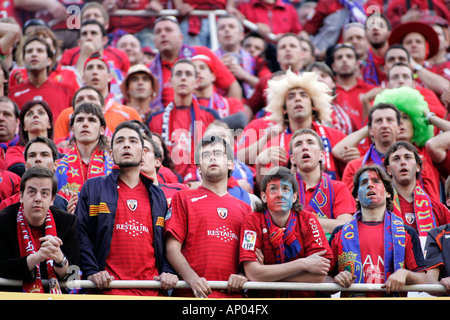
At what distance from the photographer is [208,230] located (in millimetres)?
7125

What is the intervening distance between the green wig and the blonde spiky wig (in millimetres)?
680

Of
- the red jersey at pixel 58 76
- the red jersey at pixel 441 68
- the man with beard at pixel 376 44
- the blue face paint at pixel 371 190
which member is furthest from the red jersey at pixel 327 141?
the red jersey at pixel 441 68

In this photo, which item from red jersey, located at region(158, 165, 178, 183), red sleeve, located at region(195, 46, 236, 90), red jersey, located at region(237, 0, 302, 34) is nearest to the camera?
red jersey, located at region(158, 165, 178, 183)

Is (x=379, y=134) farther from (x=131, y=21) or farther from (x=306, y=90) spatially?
(x=131, y=21)

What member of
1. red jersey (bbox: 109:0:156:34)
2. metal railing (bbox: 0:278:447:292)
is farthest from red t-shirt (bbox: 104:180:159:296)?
red jersey (bbox: 109:0:156:34)

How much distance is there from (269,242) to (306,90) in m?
3.49

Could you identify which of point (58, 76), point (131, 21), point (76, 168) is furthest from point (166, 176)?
point (131, 21)

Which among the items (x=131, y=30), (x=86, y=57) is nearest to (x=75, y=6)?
(x=131, y=30)

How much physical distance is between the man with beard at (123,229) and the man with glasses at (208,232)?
0.13m

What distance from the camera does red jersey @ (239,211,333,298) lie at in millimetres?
6926

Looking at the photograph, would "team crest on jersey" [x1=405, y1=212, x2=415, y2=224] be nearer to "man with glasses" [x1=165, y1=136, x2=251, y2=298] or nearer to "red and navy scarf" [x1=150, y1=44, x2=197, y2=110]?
"man with glasses" [x1=165, y1=136, x2=251, y2=298]

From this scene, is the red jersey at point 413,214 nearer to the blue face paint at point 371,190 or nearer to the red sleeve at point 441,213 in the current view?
the red sleeve at point 441,213

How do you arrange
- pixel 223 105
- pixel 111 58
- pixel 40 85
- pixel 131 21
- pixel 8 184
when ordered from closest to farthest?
pixel 8 184, pixel 40 85, pixel 223 105, pixel 111 58, pixel 131 21

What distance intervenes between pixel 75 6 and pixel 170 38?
247cm
